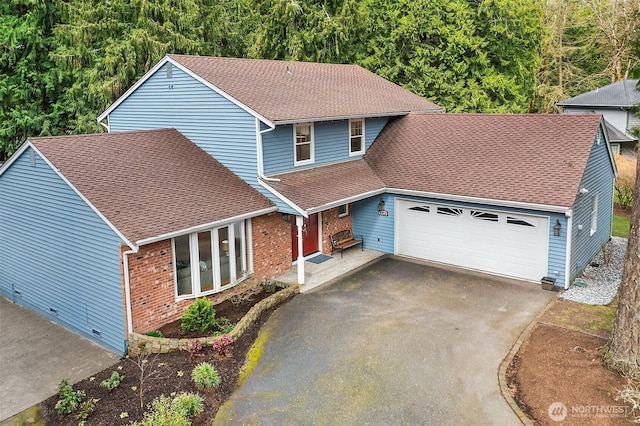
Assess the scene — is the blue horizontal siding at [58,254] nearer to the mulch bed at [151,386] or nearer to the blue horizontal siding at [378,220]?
the mulch bed at [151,386]

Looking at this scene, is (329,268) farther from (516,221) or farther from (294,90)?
(294,90)

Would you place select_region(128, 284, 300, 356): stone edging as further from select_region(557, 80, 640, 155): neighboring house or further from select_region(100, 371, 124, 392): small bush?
select_region(557, 80, 640, 155): neighboring house

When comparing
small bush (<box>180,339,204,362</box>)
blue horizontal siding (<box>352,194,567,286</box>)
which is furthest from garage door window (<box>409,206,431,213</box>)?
small bush (<box>180,339,204,362</box>)

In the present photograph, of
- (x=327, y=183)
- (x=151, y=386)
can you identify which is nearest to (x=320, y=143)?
(x=327, y=183)

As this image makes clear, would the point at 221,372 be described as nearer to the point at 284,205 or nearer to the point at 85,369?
the point at 85,369

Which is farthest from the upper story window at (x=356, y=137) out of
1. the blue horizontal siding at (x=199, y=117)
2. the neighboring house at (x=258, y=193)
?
the blue horizontal siding at (x=199, y=117)

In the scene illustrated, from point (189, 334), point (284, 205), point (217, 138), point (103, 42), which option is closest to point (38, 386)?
point (189, 334)

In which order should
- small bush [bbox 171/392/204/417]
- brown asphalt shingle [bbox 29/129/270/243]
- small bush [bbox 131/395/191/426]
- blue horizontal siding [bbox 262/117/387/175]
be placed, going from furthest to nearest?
blue horizontal siding [bbox 262/117/387/175] → brown asphalt shingle [bbox 29/129/270/243] → small bush [bbox 171/392/204/417] → small bush [bbox 131/395/191/426]
